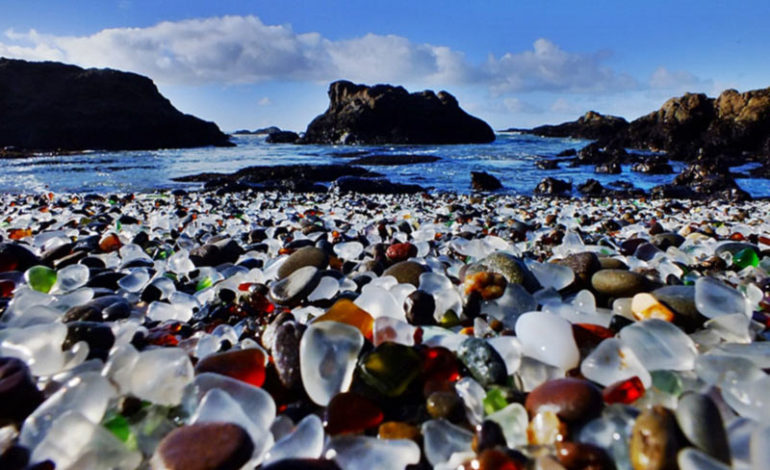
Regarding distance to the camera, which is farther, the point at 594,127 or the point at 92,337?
the point at 594,127

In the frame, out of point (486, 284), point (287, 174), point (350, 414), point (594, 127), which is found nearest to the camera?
point (350, 414)

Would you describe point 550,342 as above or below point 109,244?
above

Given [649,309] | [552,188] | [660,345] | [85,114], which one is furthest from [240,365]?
[85,114]

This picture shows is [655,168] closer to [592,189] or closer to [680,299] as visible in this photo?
[592,189]

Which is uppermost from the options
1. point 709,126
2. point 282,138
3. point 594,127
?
point 594,127

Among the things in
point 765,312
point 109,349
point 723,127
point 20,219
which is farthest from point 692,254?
point 723,127

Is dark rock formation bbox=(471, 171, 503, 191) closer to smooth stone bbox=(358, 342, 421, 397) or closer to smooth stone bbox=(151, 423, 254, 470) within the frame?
smooth stone bbox=(358, 342, 421, 397)
